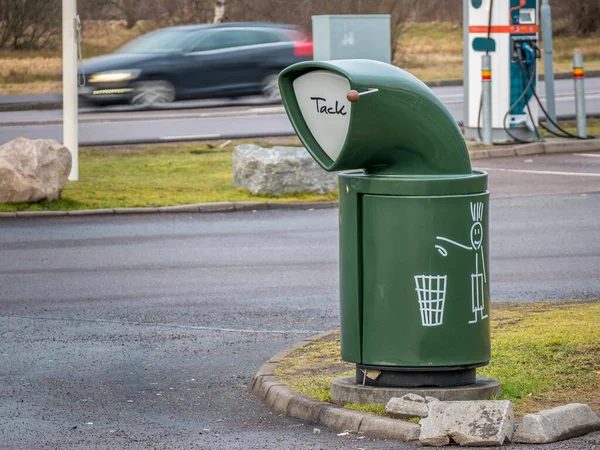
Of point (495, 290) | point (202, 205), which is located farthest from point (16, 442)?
point (202, 205)

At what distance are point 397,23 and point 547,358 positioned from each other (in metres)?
31.4

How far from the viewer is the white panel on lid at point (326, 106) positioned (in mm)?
6285

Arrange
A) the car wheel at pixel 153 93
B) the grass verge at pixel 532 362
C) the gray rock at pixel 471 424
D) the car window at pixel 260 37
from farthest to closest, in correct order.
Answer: the car window at pixel 260 37 → the car wheel at pixel 153 93 → the grass verge at pixel 532 362 → the gray rock at pixel 471 424

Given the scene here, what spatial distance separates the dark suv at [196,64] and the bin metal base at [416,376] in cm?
2027

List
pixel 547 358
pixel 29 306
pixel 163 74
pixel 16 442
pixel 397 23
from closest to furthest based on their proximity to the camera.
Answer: pixel 16 442
pixel 547 358
pixel 29 306
pixel 163 74
pixel 397 23

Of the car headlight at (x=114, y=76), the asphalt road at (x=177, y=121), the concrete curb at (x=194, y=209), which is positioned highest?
the car headlight at (x=114, y=76)

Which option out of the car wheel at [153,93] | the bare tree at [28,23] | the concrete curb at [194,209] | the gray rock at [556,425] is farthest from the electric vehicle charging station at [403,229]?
the bare tree at [28,23]

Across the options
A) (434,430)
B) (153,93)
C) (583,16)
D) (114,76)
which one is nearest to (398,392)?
(434,430)

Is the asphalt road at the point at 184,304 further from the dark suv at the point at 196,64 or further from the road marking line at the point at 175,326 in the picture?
the dark suv at the point at 196,64

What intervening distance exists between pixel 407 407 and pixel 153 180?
11418 mm

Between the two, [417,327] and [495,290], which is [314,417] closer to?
[417,327]

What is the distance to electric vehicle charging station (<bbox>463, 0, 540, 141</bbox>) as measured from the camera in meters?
19.8

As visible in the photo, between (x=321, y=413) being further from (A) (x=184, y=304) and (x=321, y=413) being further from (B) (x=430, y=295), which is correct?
(A) (x=184, y=304)

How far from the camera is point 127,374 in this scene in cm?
751
